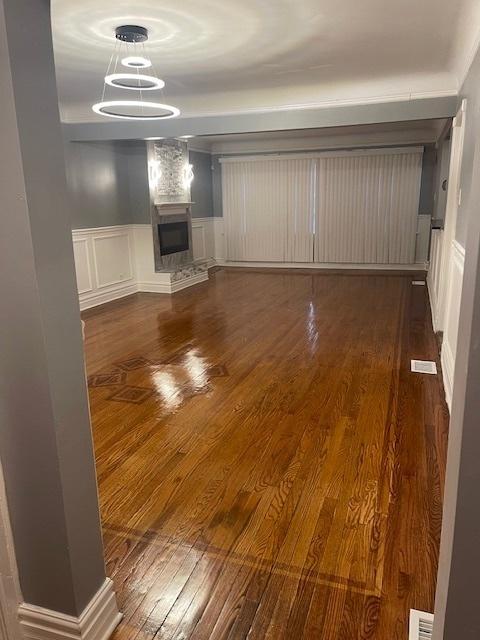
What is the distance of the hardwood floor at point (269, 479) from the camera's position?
169cm

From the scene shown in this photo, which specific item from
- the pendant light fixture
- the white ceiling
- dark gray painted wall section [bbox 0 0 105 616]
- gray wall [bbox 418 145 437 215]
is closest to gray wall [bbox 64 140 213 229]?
the white ceiling

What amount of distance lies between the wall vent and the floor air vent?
2.42 metres

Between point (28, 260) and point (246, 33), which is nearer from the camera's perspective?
point (28, 260)

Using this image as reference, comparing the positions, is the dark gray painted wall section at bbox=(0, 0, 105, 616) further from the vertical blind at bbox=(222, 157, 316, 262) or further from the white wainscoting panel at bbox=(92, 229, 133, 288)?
the vertical blind at bbox=(222, 157, 316, 262)

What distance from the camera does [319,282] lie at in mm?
7812

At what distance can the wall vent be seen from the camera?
384cm

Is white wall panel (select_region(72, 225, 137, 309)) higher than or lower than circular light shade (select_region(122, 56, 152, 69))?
lower

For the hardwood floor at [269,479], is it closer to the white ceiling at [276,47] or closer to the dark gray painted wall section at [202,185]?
the white ceiling at [276,47]

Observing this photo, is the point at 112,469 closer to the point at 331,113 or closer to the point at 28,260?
the point at 28,260

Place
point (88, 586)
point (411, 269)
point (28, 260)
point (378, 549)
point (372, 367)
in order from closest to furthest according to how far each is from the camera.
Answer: point (28, 260) → point (88, 586) → point (378, 549) → point (372, 367) → point (411, 269)

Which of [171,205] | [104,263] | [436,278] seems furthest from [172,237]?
[436,278]

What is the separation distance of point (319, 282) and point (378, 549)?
614cm

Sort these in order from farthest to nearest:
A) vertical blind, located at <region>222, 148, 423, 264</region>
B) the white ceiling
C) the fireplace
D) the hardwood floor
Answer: vertical blind, located at <region>222, 148, 423, 264</region>
the fireplace
the white ceiling
the hardwood floor

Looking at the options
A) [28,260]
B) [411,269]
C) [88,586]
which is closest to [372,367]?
[88,586]
